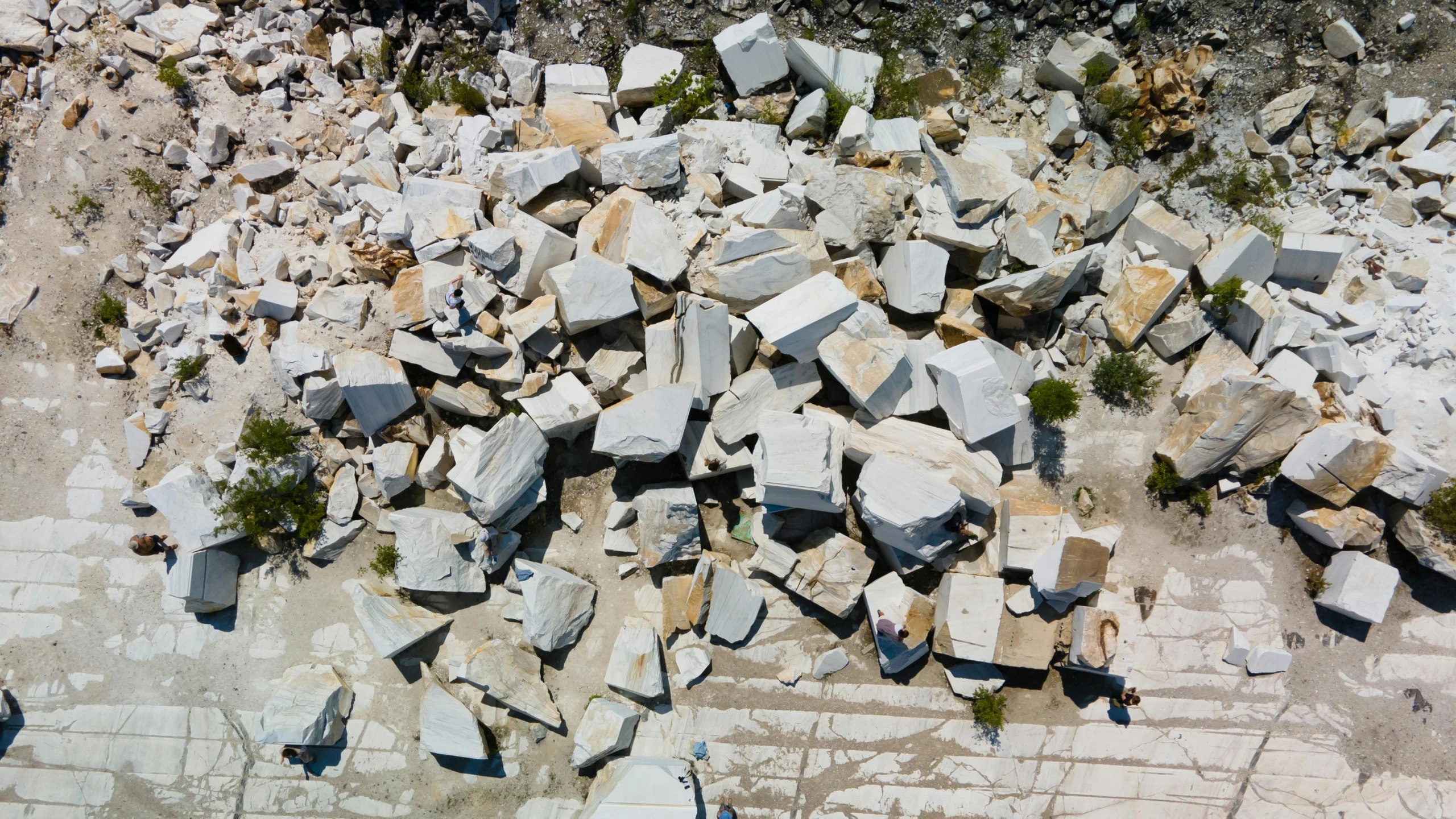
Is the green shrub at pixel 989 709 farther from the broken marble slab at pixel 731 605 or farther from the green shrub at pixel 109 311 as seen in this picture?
the green shrub at pixel 109 311

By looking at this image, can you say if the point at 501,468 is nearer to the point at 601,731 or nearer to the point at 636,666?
the point at 636,666

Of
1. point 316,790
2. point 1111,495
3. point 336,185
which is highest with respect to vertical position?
point 336,185

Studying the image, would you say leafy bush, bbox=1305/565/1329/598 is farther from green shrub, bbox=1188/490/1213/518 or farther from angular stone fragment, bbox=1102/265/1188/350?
angular stone fragment, bbox=1102/265/1188/350

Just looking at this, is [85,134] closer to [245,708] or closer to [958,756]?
[245,708]

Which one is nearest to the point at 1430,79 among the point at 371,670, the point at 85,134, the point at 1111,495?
the point at 1111,495

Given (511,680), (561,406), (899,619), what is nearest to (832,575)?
(899,619)
